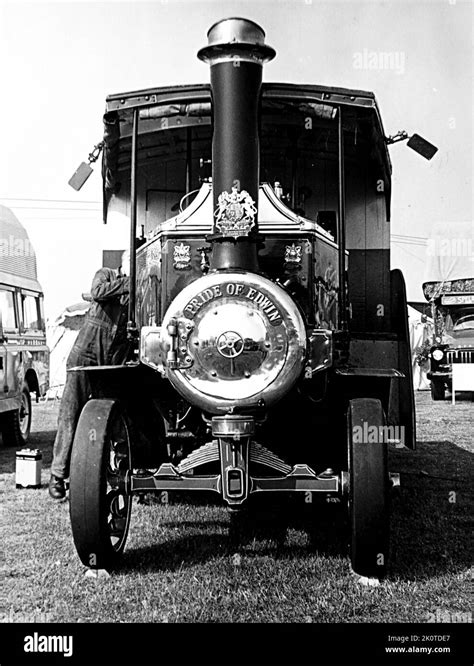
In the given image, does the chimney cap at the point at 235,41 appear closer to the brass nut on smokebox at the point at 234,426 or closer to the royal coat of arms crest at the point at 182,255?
the royal coat of arms crest at the point at 182,255

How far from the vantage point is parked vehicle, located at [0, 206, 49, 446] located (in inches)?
368

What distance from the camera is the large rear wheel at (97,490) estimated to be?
385 cm

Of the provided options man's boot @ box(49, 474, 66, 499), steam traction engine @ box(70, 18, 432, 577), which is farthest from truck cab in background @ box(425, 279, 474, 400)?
man's boot @ box(49, 474, 66, 499)

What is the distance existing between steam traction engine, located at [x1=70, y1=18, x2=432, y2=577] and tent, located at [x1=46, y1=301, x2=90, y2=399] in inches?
531

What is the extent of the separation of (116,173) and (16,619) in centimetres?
374

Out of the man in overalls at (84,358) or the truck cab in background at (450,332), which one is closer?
the man in overalls at (84,358)

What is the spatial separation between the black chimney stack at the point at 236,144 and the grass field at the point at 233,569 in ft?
5.04

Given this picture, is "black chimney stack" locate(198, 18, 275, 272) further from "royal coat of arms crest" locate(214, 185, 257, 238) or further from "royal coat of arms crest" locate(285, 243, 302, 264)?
"royal coat of arms crest" locate(285, 243, 302, 264)

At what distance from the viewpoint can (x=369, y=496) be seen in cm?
371

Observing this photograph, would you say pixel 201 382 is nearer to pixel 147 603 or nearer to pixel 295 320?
pixel 295 320

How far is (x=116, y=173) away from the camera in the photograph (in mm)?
6309

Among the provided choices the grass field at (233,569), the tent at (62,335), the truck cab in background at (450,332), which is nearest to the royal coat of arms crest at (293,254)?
the grass field at (233,569)

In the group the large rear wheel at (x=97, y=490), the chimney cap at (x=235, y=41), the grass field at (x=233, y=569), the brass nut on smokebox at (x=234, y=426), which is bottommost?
the grass field at (x=233, y=569)
